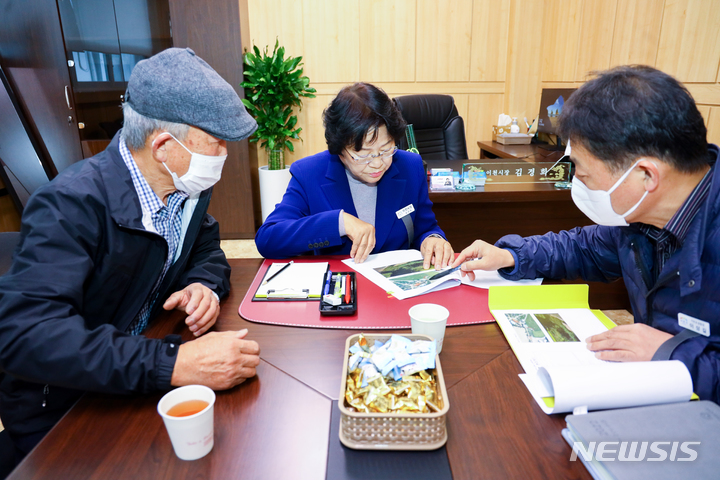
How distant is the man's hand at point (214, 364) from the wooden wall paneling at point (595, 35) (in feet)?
11.8

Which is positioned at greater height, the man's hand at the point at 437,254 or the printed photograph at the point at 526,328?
the man's hand at the point at 437,254

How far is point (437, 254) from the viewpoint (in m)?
1.49

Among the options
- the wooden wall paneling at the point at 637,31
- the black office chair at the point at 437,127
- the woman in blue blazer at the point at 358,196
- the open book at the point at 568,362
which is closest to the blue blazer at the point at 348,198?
the woman in blue blazer at the point at 358,196

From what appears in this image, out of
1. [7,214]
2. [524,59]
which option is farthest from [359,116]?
[524,59]

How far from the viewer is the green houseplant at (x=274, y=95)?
13.0 ft

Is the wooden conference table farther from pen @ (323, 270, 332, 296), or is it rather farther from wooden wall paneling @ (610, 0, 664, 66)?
wooden wall paneling @ (610, 0, 664, 66)

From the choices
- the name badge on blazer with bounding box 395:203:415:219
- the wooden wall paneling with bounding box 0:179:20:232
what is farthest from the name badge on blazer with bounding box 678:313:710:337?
the wooden wall paneling with bounding box 0:179:20:232

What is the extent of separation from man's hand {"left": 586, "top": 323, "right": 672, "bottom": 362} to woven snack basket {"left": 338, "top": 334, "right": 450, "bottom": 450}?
1.44 feet

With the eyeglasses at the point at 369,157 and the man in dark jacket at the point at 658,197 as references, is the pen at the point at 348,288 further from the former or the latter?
the man in dark jacket at the point at 658,197

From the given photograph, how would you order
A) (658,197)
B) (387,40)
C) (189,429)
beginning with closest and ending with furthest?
(189,429) < (658,197) < (387,40)

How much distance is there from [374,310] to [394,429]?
1.63 feet

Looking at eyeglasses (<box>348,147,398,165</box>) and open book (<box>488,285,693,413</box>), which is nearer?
open book (<box>488,285,693,413</box>)

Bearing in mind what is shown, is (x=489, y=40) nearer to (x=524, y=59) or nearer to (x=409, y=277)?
(x=524, y=59)

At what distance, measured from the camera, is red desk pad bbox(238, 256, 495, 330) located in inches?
44.8
